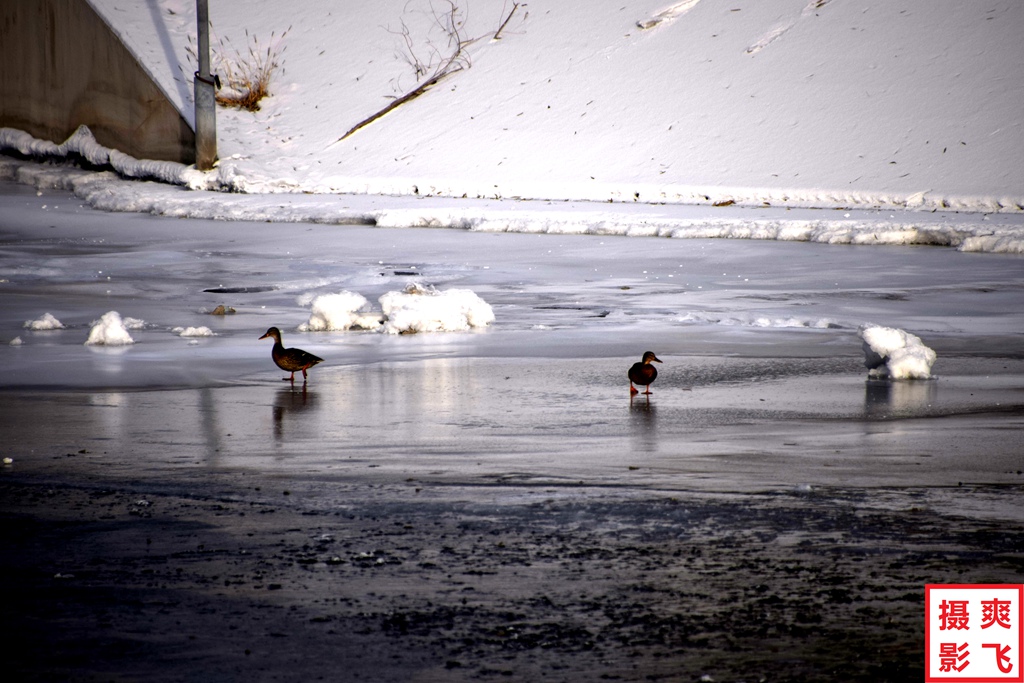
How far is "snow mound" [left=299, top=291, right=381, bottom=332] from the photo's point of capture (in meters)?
10.4

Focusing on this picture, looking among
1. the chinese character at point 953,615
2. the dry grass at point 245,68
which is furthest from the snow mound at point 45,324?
the dry grass at point 245,68

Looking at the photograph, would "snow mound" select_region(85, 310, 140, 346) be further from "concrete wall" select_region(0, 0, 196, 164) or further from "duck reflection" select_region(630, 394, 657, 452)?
"concrete wall" select_region(0, 0, 196, 164)

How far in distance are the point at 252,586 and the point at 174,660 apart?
620 mm

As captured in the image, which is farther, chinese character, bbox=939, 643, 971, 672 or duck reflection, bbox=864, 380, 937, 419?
duck reflection, bbox=864, 380, 937, 419

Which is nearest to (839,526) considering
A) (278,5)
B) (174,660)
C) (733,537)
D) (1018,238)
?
(733,537)

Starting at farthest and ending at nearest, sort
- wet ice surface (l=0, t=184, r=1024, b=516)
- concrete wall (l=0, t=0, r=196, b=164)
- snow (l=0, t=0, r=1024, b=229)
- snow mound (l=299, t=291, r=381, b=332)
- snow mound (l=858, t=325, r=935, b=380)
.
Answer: concrete wall (l=0, t=0, r=196, b=164), snow (l=0, t=0, r=1024, b=229), snow mound (l=299, t=291, r=381, b=332), snow mound (l=858, t=325, r=935, b=380), wet ice surface (l=0, t=184, r=1024, b=516)

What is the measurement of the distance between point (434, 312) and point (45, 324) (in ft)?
9.51

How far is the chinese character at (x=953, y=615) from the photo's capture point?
3.72 meters

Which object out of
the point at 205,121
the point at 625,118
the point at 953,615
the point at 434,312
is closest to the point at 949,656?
the point at 953,615

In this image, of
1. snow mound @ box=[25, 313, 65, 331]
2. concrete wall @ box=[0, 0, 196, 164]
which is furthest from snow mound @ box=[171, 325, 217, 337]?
concrete wall @ box=[0, 0, 196, 164]

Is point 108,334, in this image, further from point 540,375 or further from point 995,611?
point 995,611

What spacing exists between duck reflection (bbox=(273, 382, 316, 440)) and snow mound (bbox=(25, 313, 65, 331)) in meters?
3.10

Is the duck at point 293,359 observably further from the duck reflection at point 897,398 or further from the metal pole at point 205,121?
the metal pole at point 205,121

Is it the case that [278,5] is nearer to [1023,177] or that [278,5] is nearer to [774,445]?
[1023,177]
